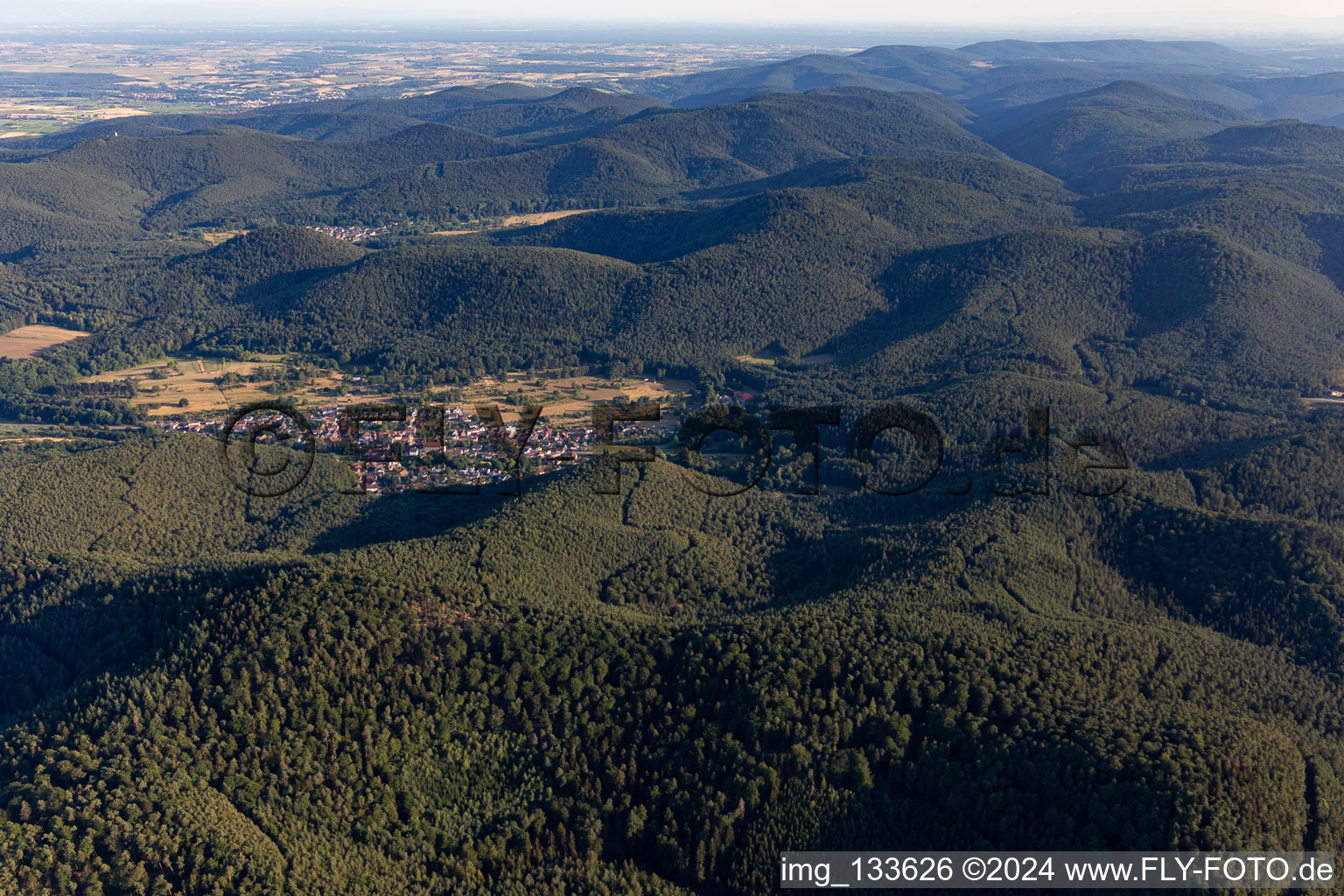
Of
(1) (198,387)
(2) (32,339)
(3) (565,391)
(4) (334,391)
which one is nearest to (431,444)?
(3) (565,391)

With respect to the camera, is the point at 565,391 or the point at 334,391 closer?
the point at 334,391

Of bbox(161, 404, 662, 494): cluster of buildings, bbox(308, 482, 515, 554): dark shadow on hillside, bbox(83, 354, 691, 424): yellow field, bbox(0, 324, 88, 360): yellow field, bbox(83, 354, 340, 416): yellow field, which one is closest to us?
bbox(308, 482, 515, 554): dark shadow on hillside

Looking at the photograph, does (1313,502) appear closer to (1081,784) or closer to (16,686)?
(1081,784)

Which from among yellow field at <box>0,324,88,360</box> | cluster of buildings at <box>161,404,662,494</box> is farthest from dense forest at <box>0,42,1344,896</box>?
yellow field at <box>0,324,88,360</box>

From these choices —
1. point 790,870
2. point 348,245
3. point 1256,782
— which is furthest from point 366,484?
point 348,245

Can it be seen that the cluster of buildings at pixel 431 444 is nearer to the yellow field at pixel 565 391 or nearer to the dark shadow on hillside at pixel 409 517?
the dark shadow on hillside at pixel 409 517

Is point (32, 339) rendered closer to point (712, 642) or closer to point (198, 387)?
point (198, 387)

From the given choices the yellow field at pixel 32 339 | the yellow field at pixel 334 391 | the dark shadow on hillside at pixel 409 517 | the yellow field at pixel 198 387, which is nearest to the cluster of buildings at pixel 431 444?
the dark shadow on hillside at pixel 409 517

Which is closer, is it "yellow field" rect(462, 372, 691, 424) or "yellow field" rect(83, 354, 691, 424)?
"yellow field" rect(462, 372, 691, 424)

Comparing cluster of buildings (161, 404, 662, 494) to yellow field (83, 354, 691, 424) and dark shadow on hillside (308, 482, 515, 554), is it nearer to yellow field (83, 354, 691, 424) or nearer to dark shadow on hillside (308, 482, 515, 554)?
dark shadow on hillside (308, 482, 515, 554)
